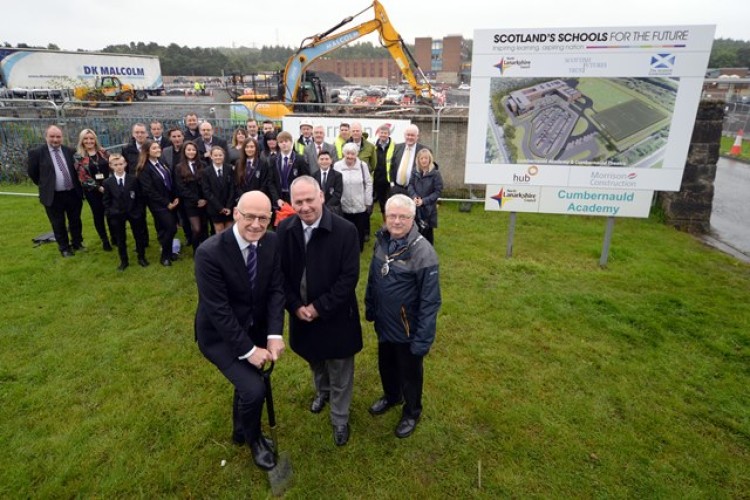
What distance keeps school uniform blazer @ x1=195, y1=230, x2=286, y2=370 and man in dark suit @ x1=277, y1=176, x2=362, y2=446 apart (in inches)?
5.6

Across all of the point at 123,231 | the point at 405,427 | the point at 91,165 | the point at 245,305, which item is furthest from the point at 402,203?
the point at 91,165

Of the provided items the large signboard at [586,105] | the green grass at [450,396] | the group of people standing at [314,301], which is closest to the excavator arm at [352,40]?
the large signboard at [586,105]

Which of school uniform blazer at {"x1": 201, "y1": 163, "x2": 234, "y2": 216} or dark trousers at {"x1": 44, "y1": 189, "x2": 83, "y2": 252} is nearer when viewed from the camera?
school uniform blazer at {"x1": 201, "y1": 163, "x2": 234, "y2": 216}

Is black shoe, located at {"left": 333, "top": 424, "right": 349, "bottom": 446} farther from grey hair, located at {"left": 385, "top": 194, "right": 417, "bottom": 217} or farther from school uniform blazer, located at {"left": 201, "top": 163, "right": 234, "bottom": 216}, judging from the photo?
school uniform blazer, located at {"left": 201, "top": 163, "right": 234, "bottom": 216}

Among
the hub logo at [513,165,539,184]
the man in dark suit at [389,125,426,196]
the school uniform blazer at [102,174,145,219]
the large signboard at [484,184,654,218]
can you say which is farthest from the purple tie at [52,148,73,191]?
the hub logo at [513,165,539,184]

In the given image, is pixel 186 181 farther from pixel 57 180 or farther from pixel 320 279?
pixel 320 279

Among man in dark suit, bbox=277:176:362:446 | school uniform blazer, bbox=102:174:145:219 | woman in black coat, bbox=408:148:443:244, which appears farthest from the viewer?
school uniform blazer, bbox=102:174:145:219

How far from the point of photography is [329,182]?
20.8 ft

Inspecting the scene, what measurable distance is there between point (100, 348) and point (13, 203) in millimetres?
→ 8037

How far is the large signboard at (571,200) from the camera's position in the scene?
6320mm

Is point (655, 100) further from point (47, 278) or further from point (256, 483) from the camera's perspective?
point (47, 278)

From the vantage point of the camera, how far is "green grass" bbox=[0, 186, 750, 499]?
10.2 ft

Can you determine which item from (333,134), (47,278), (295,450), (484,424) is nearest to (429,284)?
(484,424)

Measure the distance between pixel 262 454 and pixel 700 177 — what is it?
9591 mm
